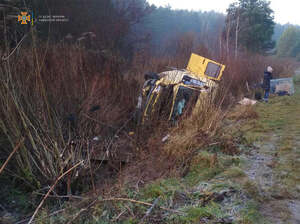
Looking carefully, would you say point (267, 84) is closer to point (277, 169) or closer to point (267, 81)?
point (267, 81)

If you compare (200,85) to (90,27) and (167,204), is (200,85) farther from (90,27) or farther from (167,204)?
(90,27)

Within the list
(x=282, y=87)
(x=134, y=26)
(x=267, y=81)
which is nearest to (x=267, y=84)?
(x=267, y=81)

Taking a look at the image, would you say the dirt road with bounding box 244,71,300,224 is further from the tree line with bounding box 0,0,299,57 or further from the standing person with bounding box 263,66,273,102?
the standing person with bounding box 263,66,273,102

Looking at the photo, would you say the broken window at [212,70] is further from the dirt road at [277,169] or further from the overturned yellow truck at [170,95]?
the dirt road at [277,169]

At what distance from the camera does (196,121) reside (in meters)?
5.05

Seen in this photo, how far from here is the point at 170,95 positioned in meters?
6.32

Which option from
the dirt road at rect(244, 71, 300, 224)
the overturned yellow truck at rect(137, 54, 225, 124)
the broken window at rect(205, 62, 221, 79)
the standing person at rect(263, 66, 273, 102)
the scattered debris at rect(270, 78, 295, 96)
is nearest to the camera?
the dirt road at rect(244, 71, 300, 224)

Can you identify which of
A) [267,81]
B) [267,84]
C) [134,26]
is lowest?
[267,84]

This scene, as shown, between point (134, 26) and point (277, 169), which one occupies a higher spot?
point (134, 26)

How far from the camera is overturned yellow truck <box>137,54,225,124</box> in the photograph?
18.8 feet

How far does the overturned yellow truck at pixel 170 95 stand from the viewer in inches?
226

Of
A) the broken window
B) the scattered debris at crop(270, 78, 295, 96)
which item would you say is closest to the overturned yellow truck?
the broken window

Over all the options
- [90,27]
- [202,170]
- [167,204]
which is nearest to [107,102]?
[202,170]

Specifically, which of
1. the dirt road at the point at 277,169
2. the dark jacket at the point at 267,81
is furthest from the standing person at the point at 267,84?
the dirt road at the point at 277,169
